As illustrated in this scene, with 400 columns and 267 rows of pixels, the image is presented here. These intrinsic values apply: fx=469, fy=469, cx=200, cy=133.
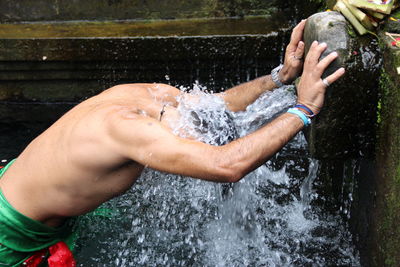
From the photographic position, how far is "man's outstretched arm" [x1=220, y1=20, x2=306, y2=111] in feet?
8.53

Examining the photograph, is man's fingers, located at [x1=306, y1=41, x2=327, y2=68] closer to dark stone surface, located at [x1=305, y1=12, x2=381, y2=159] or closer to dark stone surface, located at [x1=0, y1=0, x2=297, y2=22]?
dark stone surface, located at [x1=305, y1=12, x2=381, y2=159]

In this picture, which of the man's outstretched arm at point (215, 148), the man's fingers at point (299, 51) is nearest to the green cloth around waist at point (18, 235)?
the man's outstretched arm at point (215, 148)

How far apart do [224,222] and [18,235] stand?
1339mm

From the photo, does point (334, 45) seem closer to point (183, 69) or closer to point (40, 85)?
point (183, 69)

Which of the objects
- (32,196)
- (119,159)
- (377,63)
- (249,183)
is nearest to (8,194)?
(32,196)

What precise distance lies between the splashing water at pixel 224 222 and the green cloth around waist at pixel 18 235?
1.66 ft

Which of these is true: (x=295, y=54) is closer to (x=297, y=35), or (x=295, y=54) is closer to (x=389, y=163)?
(x=297, y=35)

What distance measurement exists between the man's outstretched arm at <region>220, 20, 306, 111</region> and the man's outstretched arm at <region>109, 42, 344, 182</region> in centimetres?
41

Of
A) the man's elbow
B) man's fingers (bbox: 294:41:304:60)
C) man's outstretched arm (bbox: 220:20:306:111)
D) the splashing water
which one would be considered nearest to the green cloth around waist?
the splashing water

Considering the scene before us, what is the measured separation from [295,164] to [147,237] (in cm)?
132

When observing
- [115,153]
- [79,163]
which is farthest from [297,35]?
[79,163]

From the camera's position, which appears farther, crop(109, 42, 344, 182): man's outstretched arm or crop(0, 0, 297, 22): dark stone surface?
crop(0, 0, 297, 22): dark stone surface

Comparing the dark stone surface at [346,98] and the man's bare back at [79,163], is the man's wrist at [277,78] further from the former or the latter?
the man's bare back at [79,163]

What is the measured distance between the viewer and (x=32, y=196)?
2.55 meters
